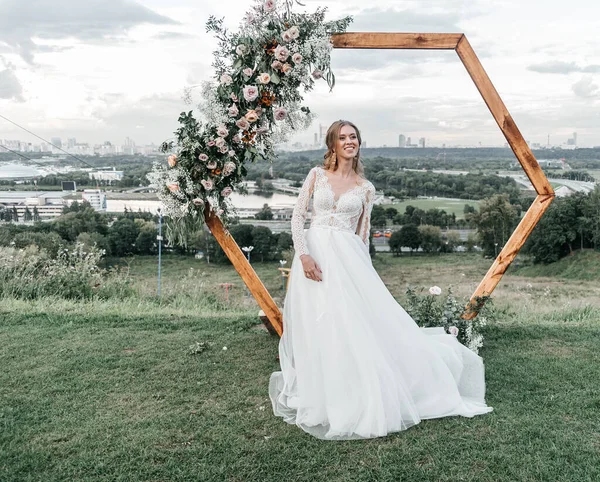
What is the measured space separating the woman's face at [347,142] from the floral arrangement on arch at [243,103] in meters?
0.85

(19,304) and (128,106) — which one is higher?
(128,106)

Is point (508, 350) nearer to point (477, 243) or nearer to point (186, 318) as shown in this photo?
point (186, 318)

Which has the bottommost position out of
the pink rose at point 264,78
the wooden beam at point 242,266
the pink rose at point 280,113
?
the wooden beam at point 242,266

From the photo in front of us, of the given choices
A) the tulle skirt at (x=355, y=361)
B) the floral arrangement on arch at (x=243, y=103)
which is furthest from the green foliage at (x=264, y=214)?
the tulle skirt at (x=355, y=361)

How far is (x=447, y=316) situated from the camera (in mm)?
5582

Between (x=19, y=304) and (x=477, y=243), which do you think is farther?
(x=477, y=243)

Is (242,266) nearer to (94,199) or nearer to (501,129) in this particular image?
(501,129)

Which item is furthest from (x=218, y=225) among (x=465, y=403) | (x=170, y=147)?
(x=465, y=403)

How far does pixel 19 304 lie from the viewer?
284 inches

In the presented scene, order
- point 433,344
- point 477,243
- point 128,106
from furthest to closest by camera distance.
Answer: point 477,243 < point 128,106 < point 433,344

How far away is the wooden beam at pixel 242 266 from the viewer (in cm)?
515

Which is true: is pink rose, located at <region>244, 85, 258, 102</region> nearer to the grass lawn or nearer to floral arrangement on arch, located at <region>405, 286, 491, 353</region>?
the grass lawn

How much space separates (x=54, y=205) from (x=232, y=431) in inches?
1011

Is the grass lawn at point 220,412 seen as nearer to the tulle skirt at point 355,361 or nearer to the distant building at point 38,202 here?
the tulle skirt at point 355,361
